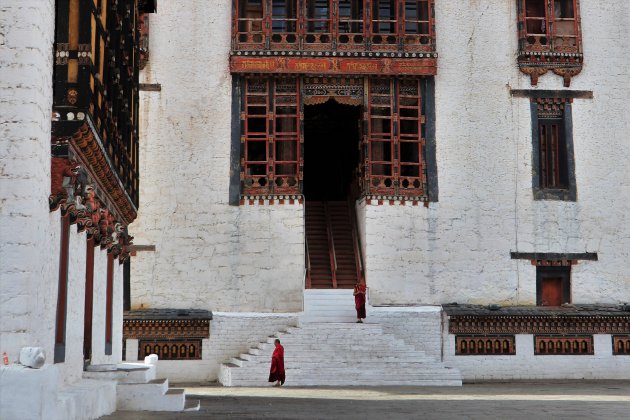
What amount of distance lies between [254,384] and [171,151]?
7.17m

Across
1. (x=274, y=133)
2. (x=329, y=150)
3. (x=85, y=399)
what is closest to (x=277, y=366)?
(x=274, y=133)

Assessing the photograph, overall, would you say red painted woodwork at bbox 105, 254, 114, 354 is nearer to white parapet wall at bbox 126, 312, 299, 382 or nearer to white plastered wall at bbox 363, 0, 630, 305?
white parapet wall at bbox 126, 312, 299, 382

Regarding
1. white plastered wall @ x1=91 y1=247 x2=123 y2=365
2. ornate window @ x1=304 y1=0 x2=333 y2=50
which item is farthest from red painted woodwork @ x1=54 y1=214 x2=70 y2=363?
ornate window @ x1=304 y1=0 x2=333 y2=50

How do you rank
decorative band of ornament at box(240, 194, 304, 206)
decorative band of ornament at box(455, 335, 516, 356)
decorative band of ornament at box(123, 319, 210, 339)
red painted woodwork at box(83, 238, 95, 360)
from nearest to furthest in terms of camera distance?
red painted woodwork at box(83, 238, 95, 360) < decorative band of ornament at box(123, 319, 210, 339) < decorative band of ornament at box(455, 335, 516, 356) < decorative band of ornament at box(240, 194, 304, 206)

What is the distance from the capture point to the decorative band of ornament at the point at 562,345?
82.7ft

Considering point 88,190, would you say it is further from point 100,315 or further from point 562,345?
point 562,345

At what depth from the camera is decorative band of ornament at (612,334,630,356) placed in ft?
83.4

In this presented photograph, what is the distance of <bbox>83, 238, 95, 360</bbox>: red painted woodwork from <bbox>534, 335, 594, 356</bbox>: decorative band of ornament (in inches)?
574

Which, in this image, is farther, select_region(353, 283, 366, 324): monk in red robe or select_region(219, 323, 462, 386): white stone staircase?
select_region(353, 283, 366, 324): monk in red robe

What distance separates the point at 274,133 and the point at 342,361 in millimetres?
6819

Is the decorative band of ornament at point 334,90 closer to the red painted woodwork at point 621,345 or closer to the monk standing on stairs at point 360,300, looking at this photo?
the monk standing on stairs at point 360,300

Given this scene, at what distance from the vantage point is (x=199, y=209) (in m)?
25.7

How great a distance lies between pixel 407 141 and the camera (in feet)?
85.9

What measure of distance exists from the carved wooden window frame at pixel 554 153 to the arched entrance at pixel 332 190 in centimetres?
504
